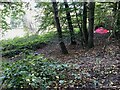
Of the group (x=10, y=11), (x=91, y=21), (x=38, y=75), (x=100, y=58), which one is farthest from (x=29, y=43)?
(x=38, y=75)

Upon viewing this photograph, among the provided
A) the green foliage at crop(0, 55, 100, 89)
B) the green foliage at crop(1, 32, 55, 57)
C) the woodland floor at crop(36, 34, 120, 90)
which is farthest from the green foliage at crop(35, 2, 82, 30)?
the green foliage at crop(0, 55, 100, 89)

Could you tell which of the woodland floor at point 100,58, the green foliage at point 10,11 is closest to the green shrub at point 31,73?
the woodland floor at point 100,58

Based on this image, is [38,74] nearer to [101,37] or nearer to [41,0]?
[41,0]

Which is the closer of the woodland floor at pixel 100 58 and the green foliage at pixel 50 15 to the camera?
the woodland floor at pixel 100 58

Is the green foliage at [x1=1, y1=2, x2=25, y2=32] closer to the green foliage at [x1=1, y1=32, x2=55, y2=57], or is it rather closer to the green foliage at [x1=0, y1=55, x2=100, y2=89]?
the green foliage at [x1=1, y1=32, x2=55, y2=57]

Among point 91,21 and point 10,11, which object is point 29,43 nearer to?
point 10,11

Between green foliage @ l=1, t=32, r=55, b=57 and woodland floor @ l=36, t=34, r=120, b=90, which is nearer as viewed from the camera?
woodland floor @ l=36, t=34, r=120, b=90

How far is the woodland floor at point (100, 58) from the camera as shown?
1.91 metres

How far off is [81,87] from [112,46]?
208cm

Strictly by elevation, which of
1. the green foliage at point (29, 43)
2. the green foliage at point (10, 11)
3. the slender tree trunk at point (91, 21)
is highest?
the green foliage at point (10, 11)

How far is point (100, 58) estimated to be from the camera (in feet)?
9.27

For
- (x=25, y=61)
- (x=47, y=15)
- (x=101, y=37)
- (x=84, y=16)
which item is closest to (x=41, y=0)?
(x=47, y=15)

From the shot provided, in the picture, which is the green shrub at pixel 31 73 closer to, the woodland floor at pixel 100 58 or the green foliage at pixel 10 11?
the woodland floor at pixel 100 58

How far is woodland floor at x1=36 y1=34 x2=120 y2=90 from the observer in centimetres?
191
